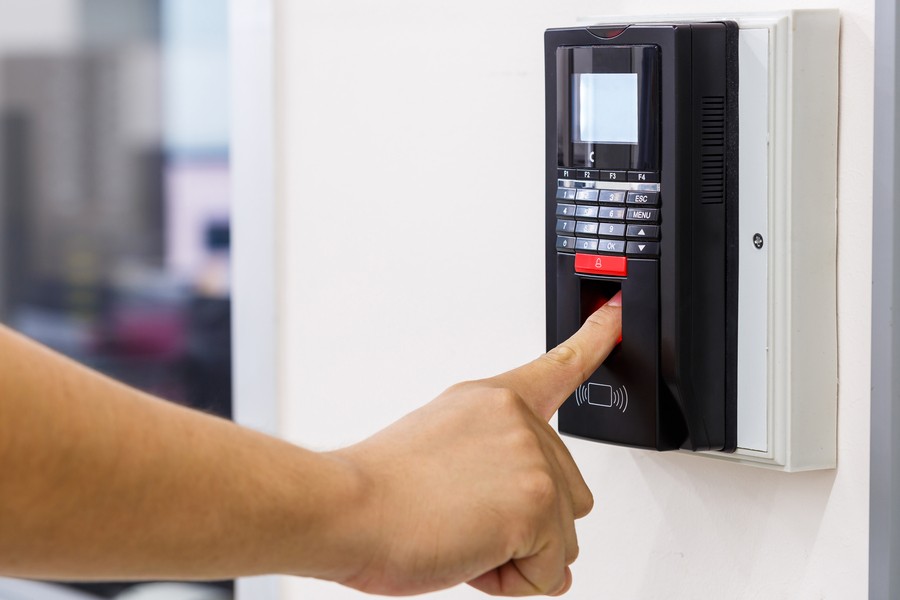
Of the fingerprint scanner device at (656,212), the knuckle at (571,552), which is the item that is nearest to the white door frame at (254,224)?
the fingerprint scanner device at (656,212)

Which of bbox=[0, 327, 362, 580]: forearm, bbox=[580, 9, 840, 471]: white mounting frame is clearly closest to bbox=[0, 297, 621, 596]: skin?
bbox=[0, 327, 362, 580]: forearm

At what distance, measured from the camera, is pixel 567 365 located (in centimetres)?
55

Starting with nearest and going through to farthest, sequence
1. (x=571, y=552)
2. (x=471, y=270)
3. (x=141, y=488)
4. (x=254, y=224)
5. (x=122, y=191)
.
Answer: (x=141, y=488)
(x=571, y=552)
(x=471, y=270)
(x=254, y=224)
(x=122, y=191)

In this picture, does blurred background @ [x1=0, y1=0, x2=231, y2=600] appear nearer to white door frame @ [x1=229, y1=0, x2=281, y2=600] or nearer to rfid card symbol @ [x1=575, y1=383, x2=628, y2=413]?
white door frame @ [x1=229, y1=0, x2=281, y2=600]

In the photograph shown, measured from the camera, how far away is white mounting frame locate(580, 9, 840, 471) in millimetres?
545

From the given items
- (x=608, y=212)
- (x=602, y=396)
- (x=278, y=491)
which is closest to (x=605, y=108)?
(x=608, y=212)

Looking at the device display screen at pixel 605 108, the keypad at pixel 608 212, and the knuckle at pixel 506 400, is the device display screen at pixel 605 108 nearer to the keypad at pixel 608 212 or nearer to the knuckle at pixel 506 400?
the keypad at pixel 608 212

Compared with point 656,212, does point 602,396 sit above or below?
below

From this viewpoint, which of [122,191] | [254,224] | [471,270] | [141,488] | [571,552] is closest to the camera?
[141,488]

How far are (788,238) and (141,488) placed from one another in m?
0.35

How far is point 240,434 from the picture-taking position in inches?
16.9

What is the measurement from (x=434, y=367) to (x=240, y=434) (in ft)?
1.19

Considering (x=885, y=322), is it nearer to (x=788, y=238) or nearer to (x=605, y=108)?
(x=788, y=238)

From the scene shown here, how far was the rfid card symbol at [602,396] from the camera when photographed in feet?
1.91
